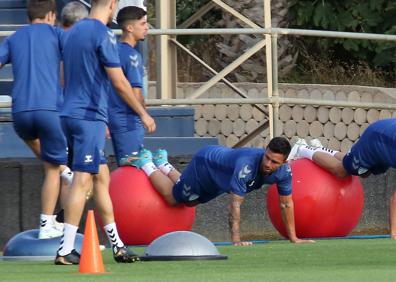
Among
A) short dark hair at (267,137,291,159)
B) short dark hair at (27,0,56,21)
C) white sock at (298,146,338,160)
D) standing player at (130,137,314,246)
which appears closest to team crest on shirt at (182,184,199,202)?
standing player at (130,137,314,246)

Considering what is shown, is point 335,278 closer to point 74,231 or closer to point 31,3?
point 74,231

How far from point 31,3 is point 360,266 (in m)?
3.54

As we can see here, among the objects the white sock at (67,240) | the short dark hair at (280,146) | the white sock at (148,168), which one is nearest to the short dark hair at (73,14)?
the white sock at (148,168)

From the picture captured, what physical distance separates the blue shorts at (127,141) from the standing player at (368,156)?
6.15 feet

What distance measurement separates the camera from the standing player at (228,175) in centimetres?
1459

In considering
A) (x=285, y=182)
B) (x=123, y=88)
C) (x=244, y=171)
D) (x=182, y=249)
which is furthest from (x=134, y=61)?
(x=182, y=249)

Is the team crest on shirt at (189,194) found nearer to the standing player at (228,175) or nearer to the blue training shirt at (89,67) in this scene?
the standing player at (228,175)

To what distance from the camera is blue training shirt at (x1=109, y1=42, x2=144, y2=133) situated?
14398mm

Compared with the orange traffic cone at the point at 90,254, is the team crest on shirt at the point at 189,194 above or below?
above

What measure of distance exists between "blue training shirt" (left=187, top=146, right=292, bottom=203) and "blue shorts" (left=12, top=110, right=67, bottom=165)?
6.24ft

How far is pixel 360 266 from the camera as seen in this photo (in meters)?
11.4

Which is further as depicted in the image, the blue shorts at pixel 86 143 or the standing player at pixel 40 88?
the standing player at pixel 40 88

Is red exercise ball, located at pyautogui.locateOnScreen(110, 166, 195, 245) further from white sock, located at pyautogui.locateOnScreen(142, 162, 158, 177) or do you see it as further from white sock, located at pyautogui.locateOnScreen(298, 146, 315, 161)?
white sock, located at pyautogui.locateOnScreen(298, 146, 315, 161)

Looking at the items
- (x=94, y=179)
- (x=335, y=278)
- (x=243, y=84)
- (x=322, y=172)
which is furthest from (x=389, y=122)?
Answer: (x=243, y=84)
